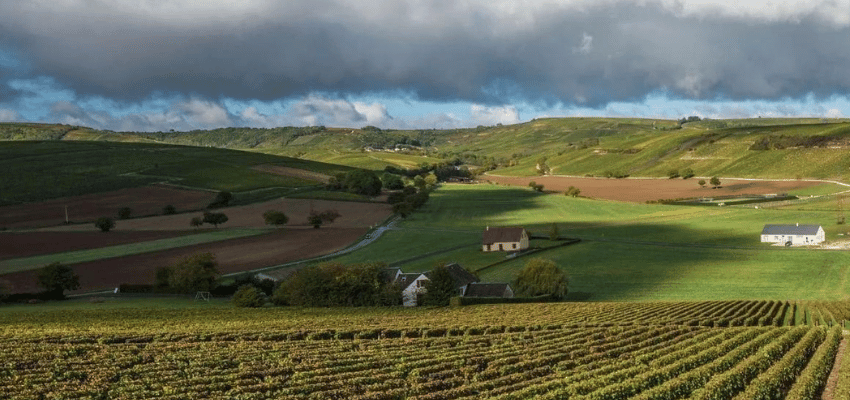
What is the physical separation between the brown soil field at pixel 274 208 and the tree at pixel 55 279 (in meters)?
40.6

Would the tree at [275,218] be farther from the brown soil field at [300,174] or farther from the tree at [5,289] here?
the brown soil field at [300,174]

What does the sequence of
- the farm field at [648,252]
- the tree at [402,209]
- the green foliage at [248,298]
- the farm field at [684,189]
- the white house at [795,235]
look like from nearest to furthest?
the green foliage at [248,298] < the farm field at [648,252] < the white house at [795,235] < the tree at [402,209] < the farm field at [684,189]

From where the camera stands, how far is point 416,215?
13838cm

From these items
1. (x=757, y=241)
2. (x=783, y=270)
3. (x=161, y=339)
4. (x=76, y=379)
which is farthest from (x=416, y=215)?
(x=76, y=379)

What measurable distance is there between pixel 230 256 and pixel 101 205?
49.7m

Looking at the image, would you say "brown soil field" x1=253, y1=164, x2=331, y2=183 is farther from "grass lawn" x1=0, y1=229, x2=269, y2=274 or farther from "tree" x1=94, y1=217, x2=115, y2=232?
"tree" x1=94, y1=217, x2=115, y2=232

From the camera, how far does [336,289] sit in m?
68.0

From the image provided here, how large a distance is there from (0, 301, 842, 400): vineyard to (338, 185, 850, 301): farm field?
15.2 metres

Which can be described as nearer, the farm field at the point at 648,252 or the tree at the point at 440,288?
the tree at the point at 440,288

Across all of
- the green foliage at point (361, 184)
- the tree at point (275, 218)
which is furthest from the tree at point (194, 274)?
the green foliage at point (361, 184)

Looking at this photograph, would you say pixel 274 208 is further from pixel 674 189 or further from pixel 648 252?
pixel 674 189

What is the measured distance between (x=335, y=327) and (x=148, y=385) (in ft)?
72.9

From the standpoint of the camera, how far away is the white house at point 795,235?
9338cm

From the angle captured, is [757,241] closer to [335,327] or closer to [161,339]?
[335,327]
